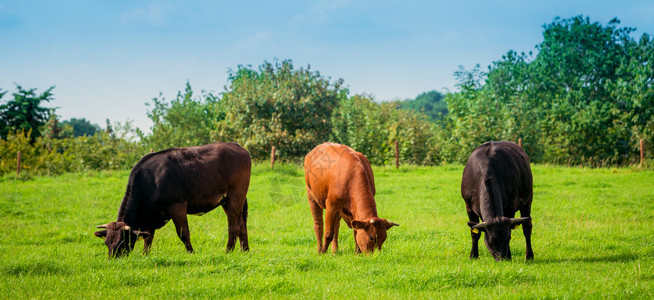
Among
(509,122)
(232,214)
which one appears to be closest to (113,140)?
(509,122)

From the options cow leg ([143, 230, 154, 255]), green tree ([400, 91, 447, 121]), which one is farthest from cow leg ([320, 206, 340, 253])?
green tree ([400, 91, 447, 121])

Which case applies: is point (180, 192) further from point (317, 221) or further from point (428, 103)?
point (428, 103)

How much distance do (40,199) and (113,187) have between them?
3303 mm

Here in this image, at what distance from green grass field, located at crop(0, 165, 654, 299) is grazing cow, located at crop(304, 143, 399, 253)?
0.35 m

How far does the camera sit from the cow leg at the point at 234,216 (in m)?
9.71

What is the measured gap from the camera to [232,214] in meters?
9.91

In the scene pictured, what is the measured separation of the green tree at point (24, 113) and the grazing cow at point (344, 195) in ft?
110

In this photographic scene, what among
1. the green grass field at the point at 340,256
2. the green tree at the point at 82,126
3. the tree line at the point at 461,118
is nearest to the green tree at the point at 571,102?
the tree line at the point at 461,118

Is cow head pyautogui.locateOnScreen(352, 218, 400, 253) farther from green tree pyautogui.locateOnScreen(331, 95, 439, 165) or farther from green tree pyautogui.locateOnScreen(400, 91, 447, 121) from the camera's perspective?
green tree pyautogui.locateOnScreen(400, 91, 447, 121)

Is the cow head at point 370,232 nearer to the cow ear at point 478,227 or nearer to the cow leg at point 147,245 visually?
the cow ear at point 478,227

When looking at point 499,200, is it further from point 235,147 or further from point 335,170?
point 235,147

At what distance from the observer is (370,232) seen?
314 inches

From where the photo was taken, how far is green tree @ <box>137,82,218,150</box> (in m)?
47.1

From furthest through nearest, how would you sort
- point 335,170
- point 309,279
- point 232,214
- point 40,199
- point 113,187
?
1. point 113,187
2. point 40,199
3. point 232,214
4. point 335,170
5. point 309,279
